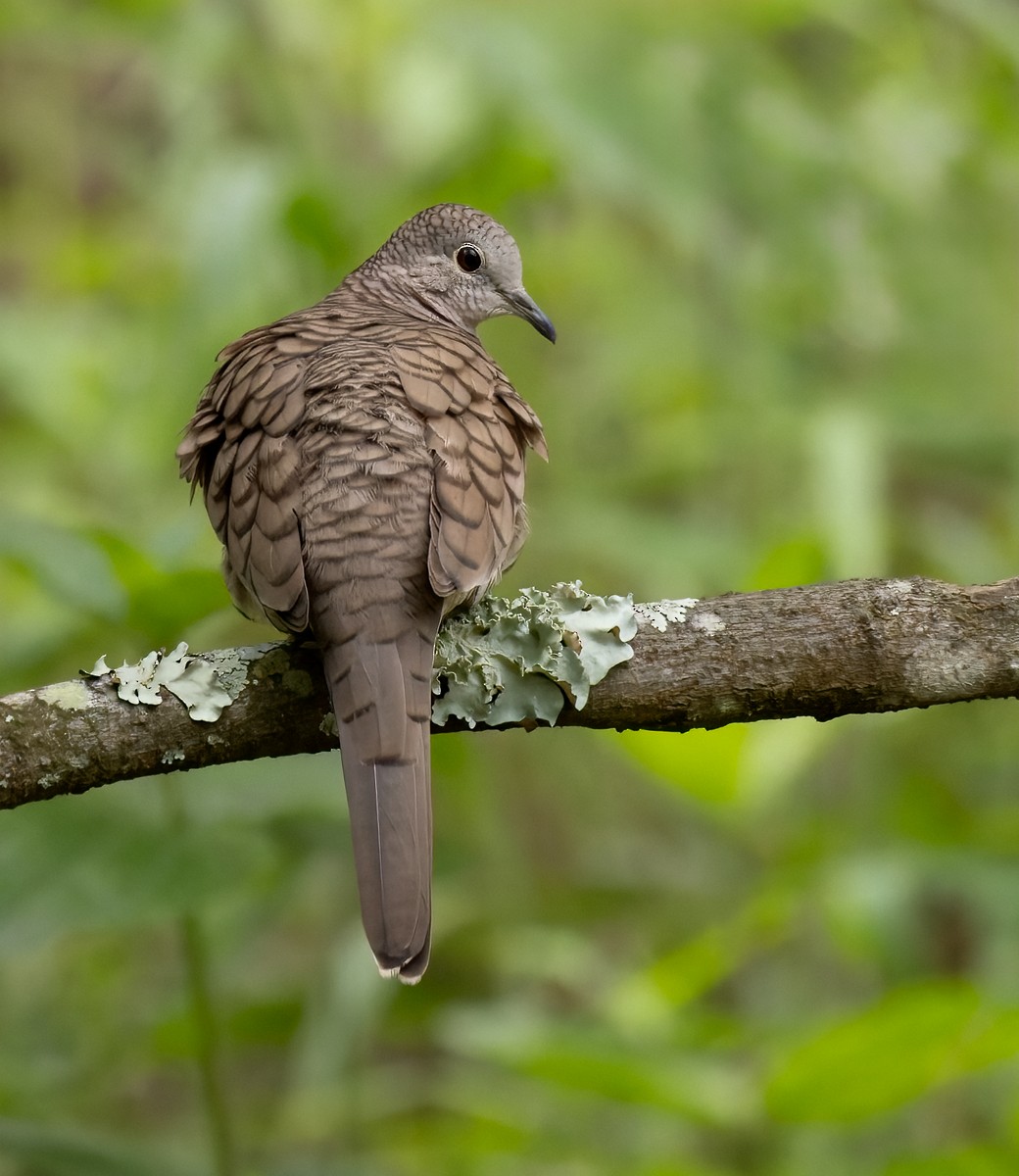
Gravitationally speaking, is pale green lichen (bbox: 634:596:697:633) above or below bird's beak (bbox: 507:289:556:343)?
below

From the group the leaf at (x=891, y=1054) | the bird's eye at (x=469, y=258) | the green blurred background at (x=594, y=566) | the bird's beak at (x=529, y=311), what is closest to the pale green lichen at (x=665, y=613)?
the green blurred background at (x=594, y=566)

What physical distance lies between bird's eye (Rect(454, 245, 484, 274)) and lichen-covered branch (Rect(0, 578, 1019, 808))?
1.49m

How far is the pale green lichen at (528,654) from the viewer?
204 centimetres

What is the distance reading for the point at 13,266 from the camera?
7.79 metres

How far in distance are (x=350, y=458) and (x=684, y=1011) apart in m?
1.61

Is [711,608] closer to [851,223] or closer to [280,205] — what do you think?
[280,205]

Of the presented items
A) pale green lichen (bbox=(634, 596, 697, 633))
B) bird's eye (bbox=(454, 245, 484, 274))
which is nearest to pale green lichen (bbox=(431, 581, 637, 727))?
pale green lichen (bbox=(634, 596, 697, 633))

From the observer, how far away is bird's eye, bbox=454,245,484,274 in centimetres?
332

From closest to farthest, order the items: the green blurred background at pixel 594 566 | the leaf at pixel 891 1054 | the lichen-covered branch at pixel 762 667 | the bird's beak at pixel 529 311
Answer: the lichen-covered branch at pixel 762 667
the leaf at pixel 891 1054
the green blurred background at pixel 594 566
the bird's beak at pixel 529 311

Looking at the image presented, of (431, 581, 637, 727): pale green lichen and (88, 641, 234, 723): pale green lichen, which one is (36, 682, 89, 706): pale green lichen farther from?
(431, 581, 637, 727): pale green lichen

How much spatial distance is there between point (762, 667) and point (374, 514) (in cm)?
61

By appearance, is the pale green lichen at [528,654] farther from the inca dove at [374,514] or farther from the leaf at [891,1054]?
the leaf at [891,1054]

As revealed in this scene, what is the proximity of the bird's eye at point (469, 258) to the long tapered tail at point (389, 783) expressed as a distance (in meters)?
1.51

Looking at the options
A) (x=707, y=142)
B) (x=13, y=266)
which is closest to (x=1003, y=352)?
(x=707, y=142)
